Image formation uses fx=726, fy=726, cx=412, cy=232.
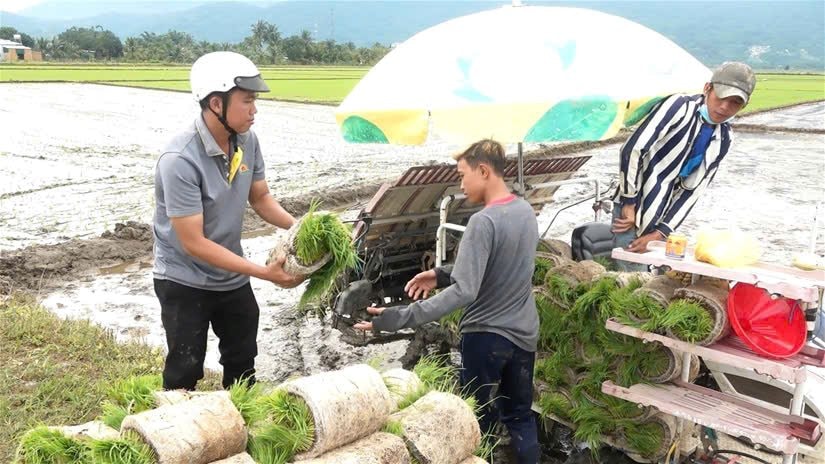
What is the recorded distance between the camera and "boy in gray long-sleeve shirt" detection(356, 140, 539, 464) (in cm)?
317

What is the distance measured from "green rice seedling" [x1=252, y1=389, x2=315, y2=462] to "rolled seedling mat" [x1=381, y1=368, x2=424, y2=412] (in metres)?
0.45

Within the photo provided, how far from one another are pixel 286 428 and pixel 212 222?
1.35 meters

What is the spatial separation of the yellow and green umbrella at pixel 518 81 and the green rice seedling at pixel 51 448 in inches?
85.9

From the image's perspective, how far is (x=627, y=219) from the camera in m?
4.39

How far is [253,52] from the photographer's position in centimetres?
7394

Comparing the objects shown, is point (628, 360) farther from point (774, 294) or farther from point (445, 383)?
point (445, 383)

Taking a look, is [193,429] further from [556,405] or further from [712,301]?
[556,405]

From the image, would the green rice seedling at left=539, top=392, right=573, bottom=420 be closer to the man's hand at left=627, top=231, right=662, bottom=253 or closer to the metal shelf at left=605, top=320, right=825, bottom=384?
the metal shelf at left=605, top=320, right=825, bottom=384

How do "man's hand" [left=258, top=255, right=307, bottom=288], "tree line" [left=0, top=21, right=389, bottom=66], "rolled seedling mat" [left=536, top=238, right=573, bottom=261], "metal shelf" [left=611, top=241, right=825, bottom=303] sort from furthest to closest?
"tree line" [left=0, top=21, right=389, bottom=66]
"rolled seedling mat" [left=536, top=238, right=573, bottom=261]
"man's hand" [left=258, top=255, right=307, bottom=288]
"metal shelf" [left=611, top=241, right=825, bottom=303]

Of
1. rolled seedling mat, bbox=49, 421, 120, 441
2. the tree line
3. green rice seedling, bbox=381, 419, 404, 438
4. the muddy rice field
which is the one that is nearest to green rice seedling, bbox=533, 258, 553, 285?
the muddy rice field

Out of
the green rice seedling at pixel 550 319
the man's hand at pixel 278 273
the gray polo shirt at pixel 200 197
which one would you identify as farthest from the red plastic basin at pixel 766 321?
the gray polo shirt at pixel 200 197

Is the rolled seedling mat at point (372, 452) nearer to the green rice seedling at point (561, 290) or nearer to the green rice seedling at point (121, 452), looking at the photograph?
the green rice seedling at point (121, 452)

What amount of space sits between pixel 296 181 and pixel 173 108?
572 inches

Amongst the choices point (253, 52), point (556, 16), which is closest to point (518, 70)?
point (556, 16)
